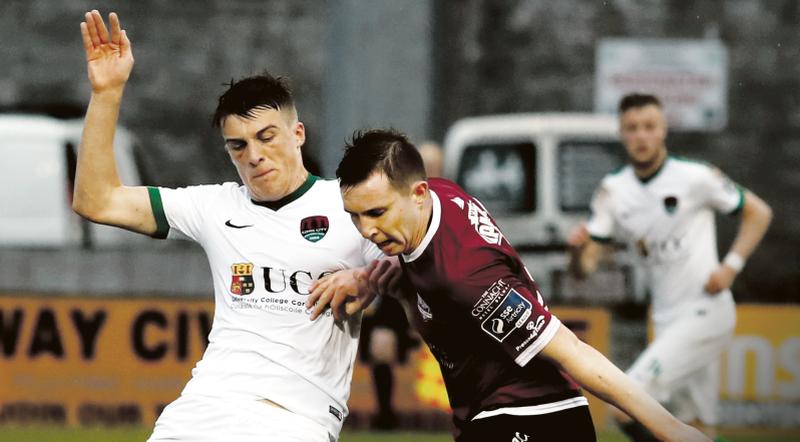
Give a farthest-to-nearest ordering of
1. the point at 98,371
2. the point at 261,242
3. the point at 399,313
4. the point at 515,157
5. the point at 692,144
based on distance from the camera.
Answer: the point at 692,144 < the point at 515,157 < the point at 98,371 < the point at 399,313 < the point at 261,242

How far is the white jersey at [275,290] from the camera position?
446cm

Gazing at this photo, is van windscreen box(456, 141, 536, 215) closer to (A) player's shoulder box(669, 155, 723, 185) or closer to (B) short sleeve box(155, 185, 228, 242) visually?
(A) player's shoulder box(669, 155, 723, 185)

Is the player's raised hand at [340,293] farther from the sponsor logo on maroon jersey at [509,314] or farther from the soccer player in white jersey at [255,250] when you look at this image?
the sponsor logo on maroon jersey at [509,314]

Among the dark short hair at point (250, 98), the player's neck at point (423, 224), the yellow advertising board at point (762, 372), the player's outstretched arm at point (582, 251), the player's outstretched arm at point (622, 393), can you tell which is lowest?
the yellow advertising board at point (762, 372)

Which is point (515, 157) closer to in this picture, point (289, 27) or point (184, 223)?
point (289, 27)

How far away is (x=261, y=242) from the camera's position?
4594 millimetres

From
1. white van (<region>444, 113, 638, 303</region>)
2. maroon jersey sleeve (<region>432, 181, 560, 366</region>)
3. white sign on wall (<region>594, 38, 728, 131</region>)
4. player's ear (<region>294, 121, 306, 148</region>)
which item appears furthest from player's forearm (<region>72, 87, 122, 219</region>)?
white sign on wall (<region>594, 38, 728, 131</region>)

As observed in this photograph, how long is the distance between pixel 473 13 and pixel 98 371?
24.9 ft

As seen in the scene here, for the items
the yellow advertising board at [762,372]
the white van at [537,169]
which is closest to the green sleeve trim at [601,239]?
the yellow advertising board at [762,372]

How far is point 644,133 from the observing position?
804 centimetres

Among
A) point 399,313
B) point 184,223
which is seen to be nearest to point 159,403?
point 399,313

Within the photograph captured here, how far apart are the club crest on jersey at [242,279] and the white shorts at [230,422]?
35 centimetres

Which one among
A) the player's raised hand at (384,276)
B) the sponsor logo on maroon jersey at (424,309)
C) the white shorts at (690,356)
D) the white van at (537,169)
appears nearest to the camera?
the sponsor logo on maroon jersey at (424,309)

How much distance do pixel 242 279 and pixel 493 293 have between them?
2.79 ft
